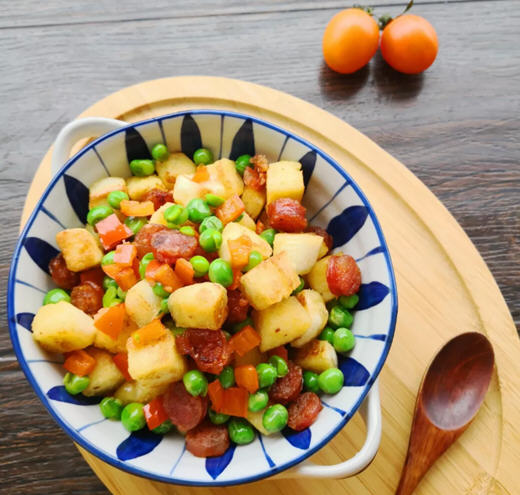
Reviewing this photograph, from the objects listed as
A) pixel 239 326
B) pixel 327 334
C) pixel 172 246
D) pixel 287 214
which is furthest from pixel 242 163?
pixel 327 334

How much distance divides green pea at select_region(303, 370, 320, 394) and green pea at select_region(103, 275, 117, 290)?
1.00m

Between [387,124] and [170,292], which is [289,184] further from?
[387,124]

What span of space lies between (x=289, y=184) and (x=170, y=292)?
76 centimetres

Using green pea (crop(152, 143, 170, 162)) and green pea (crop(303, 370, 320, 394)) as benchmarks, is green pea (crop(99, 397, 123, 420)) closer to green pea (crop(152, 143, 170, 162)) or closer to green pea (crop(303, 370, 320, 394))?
green pea (crop(303, 370, 320, 394))

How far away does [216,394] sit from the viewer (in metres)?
2.33

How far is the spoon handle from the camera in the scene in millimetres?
2662

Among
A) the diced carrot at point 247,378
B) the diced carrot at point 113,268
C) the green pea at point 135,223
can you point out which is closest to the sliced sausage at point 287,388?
the diced carrot at point 247,378

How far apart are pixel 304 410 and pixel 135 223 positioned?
120 cm

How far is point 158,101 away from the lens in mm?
3246

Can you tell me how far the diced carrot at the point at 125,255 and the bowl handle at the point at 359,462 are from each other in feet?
3.76

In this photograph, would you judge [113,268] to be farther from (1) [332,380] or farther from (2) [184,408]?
(1) [332,380]

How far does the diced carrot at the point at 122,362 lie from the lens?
7.82 ft

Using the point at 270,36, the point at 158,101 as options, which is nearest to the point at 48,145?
the point at 158,101

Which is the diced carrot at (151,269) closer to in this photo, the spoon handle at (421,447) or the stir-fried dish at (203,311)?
the stir-fried dish at (203,311)
